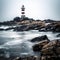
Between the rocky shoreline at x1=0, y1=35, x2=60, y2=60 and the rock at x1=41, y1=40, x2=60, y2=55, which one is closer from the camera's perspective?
the rocky shoreline at x1=0, y1=35, x2=60, y2=60

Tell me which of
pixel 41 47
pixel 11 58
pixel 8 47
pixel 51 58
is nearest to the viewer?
pixel 51 58

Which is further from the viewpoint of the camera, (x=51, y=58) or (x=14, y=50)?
(x=14, y=50)

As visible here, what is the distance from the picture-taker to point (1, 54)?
984cm

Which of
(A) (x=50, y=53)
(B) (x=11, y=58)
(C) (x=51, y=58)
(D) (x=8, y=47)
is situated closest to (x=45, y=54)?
(A) (x=50, y=53)

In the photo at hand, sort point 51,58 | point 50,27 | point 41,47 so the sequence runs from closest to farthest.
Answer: point 51,58 < point 41,47 < point 50,27

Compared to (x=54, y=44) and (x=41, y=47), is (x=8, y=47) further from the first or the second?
(x=54, y=44)

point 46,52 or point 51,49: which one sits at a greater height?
point 51,49

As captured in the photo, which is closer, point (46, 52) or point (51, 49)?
point (46, 52)

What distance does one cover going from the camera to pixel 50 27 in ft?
78.6

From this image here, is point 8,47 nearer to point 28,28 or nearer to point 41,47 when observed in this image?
point 41,47

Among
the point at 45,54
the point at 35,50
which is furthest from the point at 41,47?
the point at 45,54

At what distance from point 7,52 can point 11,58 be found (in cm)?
124

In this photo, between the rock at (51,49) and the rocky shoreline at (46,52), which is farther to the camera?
the rock at (51,49)

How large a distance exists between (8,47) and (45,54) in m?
2.92
